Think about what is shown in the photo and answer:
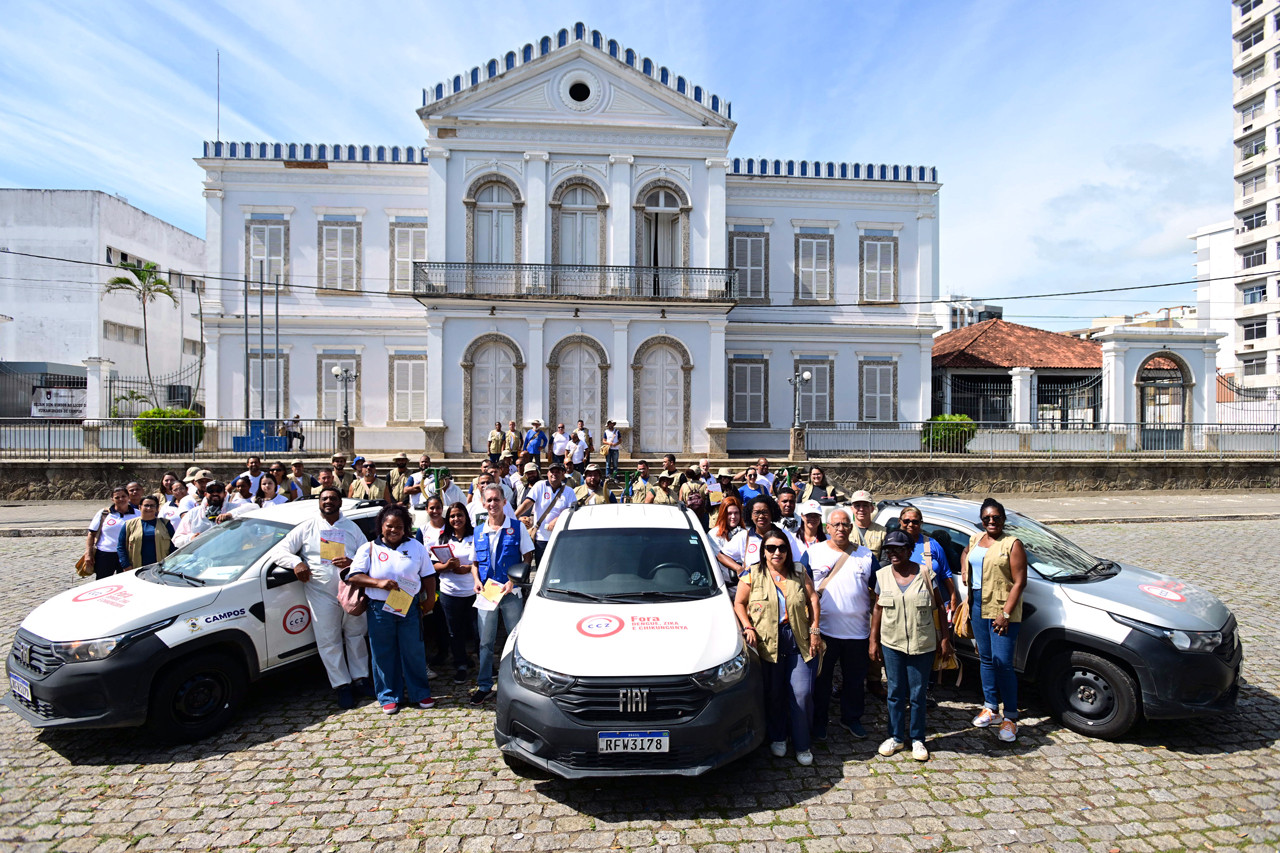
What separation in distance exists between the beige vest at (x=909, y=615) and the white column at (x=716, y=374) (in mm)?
16250

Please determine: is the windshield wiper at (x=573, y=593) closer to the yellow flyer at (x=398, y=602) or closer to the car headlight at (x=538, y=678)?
the car headlight at (x=538, y=678)

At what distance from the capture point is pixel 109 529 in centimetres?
770

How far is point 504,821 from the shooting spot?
4105 millimetres

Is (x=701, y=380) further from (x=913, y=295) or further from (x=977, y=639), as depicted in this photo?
(x=977, y=639)

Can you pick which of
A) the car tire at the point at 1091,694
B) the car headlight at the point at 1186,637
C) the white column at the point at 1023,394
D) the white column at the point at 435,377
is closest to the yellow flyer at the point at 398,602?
the car tire at the point at 1091,694

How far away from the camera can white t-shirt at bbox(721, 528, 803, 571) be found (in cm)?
569

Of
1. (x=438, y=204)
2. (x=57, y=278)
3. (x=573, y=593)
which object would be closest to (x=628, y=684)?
(x=573, y=593)

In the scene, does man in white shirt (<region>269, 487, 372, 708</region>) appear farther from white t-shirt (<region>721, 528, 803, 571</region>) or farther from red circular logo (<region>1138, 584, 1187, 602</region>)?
red circular logo (<region>1138, 584, 1187, 602</region>)

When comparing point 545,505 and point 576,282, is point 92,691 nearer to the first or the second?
point 545,505

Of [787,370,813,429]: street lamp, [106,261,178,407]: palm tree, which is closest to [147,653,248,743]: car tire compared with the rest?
[787,370,813,429]: street lamp

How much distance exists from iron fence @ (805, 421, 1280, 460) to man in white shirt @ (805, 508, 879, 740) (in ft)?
49.6

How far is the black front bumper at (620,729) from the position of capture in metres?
4.13

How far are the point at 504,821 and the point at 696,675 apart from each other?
1381mm

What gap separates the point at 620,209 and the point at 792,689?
18.2 meters
